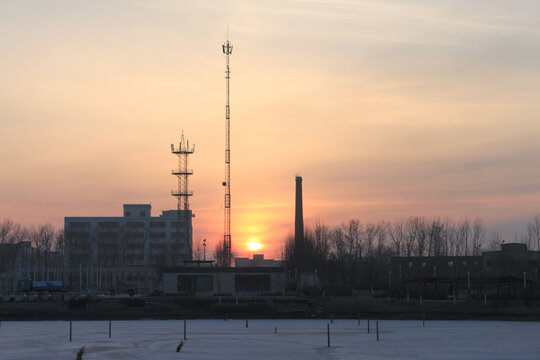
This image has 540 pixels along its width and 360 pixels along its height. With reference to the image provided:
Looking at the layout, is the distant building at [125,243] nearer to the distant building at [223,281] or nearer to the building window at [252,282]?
the distant building at [223,281]

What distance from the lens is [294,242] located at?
152 metres

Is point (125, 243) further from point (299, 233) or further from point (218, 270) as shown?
point (218, 270)

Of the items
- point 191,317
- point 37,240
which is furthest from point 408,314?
point 37,240
